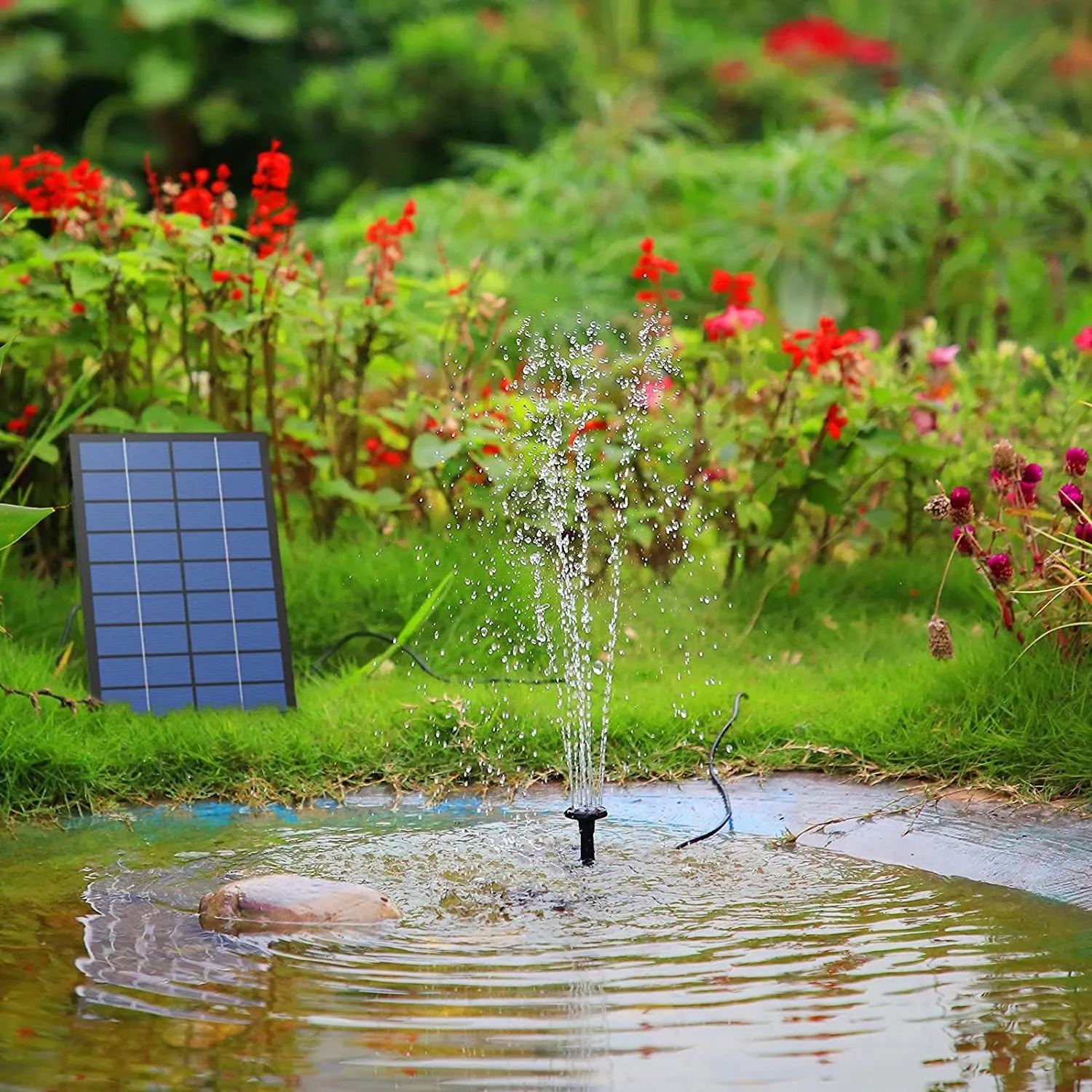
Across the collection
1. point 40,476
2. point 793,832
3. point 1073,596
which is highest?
point 40,476

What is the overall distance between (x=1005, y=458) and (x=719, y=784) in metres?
0.90

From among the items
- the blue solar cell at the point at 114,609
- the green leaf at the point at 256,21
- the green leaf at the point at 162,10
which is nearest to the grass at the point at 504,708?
the blue solar cell at the point at 114,609

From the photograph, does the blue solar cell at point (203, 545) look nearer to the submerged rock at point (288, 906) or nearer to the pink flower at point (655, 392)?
the pink flower at point (655, 392)

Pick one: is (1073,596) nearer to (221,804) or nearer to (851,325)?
(221,804)

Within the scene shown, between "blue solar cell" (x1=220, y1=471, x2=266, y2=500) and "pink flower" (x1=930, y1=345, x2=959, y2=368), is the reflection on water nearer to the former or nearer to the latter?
"blue solar cell" (x1=220, y1=471, x2=266, y2=500)

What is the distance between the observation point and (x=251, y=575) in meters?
4.05

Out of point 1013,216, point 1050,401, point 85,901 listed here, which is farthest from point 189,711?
point 1013,216

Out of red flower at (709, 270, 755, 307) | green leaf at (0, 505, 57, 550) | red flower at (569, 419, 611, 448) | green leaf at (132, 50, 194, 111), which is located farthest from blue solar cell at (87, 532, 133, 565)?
green leaf at (132, 50, 194, 111)

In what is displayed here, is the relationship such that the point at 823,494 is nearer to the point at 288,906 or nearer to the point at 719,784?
the point at 719,784

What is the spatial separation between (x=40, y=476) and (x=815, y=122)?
27.0 ft

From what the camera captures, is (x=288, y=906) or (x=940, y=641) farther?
(x=940, y=641)

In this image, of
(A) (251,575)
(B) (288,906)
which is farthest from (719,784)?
(A) (251,575)

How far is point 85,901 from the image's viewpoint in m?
2.70

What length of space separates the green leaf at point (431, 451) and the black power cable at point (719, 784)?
41.2 inches
